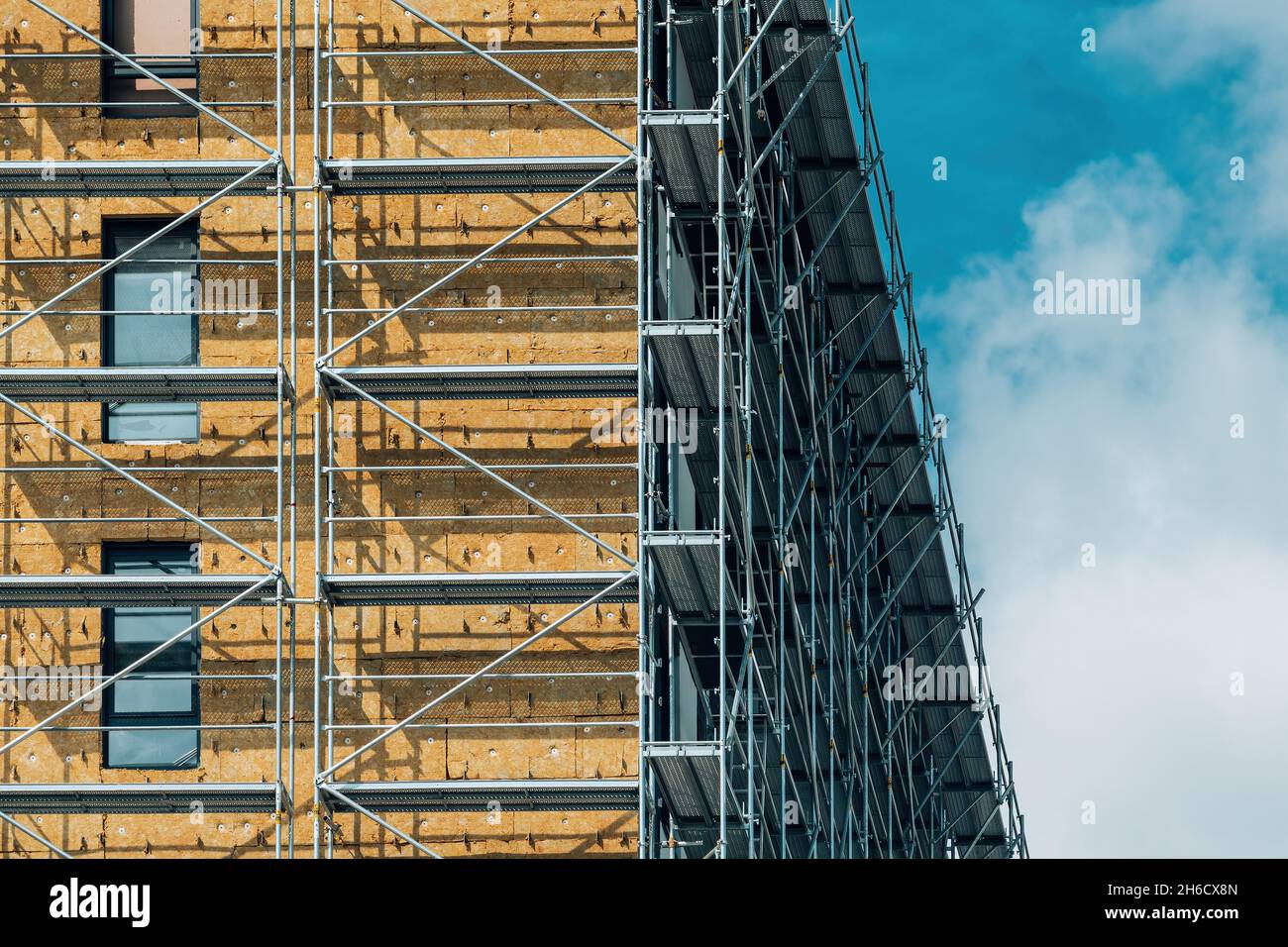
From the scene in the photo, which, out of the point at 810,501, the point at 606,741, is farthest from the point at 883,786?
the point at 606,741

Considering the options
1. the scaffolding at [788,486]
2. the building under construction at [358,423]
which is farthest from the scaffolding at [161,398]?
the scaffolding at [788,486]

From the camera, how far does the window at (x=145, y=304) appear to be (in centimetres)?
2458

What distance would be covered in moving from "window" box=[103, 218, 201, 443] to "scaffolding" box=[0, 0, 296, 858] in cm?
13

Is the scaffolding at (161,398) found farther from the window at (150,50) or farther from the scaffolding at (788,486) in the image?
the scaffolding at (788,486)

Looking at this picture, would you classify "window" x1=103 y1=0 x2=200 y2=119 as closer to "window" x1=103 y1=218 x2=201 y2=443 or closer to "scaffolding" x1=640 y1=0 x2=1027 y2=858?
"window" x1=103 y1=218 x2=201 y2=443

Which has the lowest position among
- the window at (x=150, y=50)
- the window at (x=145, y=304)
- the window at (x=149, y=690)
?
the window at (x=149, y=690)

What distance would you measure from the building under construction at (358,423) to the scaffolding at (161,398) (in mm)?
46

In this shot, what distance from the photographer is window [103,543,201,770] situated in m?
24.0

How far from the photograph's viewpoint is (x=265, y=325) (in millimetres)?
24156

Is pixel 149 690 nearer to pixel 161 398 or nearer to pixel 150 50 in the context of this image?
pixel 161 398

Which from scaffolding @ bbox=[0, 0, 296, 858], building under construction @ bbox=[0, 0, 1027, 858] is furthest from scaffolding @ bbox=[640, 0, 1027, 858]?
scaffolding @ bbox=[0, 0, 296, 858]
